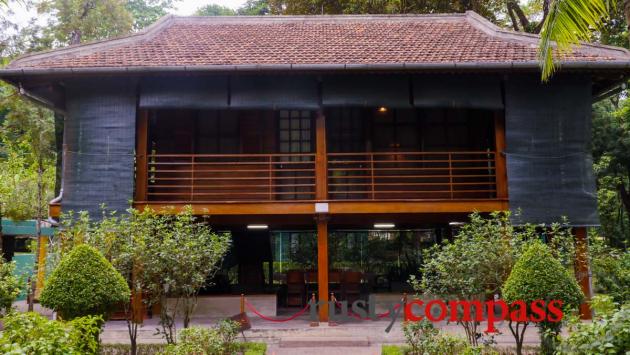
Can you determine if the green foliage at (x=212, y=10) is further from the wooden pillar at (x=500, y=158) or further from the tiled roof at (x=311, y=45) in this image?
the wooden pillar at (x=500, y=158)

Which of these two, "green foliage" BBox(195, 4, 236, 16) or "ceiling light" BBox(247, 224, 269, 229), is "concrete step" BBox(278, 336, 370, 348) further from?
"green foliage" BBox(195, 4, 236, 16)

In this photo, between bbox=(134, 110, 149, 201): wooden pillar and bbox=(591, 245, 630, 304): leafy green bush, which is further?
bbox=(134, 110, 149, 201): wooden pillar

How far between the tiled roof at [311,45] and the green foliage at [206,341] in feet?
17.6

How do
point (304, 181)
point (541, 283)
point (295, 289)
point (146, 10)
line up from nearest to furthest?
point (541, 283) < point (304, 181) < point (295, 289) < point (146, 10)

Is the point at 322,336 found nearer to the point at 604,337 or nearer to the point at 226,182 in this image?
the point at 226,182

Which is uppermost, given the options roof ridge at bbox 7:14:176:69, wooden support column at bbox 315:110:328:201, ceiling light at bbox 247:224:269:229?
roof ridge at bbox 7:14:176:69

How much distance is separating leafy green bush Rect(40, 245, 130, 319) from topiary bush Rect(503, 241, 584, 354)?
5586 millimetres

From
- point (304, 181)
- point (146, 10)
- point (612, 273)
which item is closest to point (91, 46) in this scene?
point (304, 181)

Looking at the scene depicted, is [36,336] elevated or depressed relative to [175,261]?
depressed

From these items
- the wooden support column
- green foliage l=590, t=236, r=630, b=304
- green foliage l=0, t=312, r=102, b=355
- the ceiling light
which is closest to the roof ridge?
the wooden support column

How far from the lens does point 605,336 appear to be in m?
4.79

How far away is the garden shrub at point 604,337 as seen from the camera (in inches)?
185

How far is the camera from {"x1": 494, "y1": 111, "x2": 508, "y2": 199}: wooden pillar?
1232cm

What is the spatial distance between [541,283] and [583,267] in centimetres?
433
